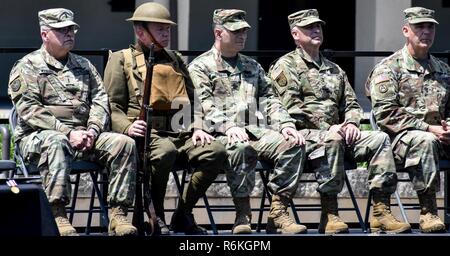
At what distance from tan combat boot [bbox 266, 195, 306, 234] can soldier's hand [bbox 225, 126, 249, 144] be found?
1.52 feet

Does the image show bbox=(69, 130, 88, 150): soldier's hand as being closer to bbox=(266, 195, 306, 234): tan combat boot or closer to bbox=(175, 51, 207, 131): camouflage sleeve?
bbox=(175, 51, 207, 131): camouflage sleeve

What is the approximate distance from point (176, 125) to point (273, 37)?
889 cm

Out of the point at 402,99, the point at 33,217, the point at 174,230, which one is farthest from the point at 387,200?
the point at 33,217

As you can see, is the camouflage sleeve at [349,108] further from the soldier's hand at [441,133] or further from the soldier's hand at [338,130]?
the soldier's hand at [441,133]

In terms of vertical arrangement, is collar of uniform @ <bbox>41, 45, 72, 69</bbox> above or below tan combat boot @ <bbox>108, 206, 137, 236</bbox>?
above

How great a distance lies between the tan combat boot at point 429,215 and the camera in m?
10.0

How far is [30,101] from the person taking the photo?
9727 mm

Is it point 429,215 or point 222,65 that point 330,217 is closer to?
A: point 429,215

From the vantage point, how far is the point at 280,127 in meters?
10.2

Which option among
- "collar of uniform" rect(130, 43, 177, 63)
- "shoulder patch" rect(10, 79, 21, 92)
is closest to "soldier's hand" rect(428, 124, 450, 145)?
"collar of uniform" rect(130, 43, 177, 63)

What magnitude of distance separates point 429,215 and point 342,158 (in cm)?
73

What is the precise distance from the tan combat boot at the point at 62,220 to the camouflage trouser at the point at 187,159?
687 millimetres

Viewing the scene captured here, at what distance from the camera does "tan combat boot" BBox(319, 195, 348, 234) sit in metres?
9.93
